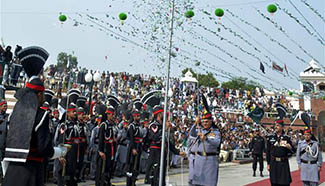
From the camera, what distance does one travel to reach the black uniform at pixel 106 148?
827 centimetres

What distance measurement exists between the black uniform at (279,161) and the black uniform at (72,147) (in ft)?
16.4

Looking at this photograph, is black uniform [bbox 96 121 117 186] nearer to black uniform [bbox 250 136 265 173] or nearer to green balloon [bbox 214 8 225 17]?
green balloon [bbox 214 8 225 17]

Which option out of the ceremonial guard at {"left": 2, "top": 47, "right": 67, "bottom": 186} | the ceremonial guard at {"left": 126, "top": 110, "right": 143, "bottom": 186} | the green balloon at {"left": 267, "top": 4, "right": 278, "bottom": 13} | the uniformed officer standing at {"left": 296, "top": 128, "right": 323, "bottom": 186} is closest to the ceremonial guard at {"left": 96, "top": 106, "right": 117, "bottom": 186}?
the ceremonial guard at {"left": 126, "top": 110, "right": 143, "bottom": 186}

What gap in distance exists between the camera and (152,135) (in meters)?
8.92

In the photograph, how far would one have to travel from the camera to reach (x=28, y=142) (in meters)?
4.09

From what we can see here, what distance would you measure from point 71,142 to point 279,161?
5.26 meters

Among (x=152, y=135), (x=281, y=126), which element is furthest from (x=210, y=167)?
(x=281, y=126)

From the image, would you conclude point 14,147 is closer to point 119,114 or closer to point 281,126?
point 281,126

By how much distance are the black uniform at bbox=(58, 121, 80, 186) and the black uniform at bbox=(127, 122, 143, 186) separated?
177 cm

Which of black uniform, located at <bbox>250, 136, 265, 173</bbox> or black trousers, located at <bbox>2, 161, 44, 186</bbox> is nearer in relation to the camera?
black trousers, located at <bbox>2, 161, 44, 186</bbox>

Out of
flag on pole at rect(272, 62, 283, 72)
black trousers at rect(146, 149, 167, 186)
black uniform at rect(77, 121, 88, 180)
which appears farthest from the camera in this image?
flag on pole at rect(272, 62, 283, 72)

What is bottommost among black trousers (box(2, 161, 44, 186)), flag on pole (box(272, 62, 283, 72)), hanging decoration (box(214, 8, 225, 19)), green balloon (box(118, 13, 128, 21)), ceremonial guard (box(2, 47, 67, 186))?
black trousers (box(2, 161, 44, 186))

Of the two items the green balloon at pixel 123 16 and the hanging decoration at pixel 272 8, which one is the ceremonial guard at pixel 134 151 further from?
→ the hanging decoration at pixel 272 8

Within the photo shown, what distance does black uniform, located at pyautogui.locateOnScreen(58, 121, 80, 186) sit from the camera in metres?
7.68
